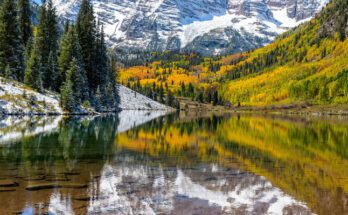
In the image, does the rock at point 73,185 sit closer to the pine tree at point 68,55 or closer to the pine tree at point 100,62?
the pine tree at point 68,55

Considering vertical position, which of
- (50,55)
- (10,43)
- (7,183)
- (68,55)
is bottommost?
(7,183)

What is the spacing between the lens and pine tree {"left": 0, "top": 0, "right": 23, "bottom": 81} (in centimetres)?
8860

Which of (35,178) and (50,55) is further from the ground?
(50,55)

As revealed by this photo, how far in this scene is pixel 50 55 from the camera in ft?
308

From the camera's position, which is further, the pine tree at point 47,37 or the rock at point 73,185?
the pine tree at point 47,37

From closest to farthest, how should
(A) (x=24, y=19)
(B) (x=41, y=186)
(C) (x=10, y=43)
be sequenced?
(B) (x=41, y=186)
(C) (x=10, y=43)
(A) (x=24, y=19)

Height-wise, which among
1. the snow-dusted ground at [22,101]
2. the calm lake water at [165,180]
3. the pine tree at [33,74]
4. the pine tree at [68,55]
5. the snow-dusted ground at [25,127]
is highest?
the pine tree at [68,55]

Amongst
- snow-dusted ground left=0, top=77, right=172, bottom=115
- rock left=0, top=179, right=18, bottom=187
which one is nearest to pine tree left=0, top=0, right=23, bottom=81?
snow-dusted ground left=0, top=77, right=172, bottom=115

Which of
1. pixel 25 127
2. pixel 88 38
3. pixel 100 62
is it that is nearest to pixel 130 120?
pixel 25 127

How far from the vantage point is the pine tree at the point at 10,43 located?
88.6m

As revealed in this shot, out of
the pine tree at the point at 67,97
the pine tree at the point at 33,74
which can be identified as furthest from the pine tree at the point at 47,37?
the pine tree at the point at 67,97

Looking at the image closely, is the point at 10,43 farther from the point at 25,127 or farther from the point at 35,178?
the point at 35,178

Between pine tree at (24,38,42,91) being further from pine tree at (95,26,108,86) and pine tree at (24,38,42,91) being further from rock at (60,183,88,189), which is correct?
rock at (60,183,88,189)

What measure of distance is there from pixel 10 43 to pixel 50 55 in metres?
9.66
